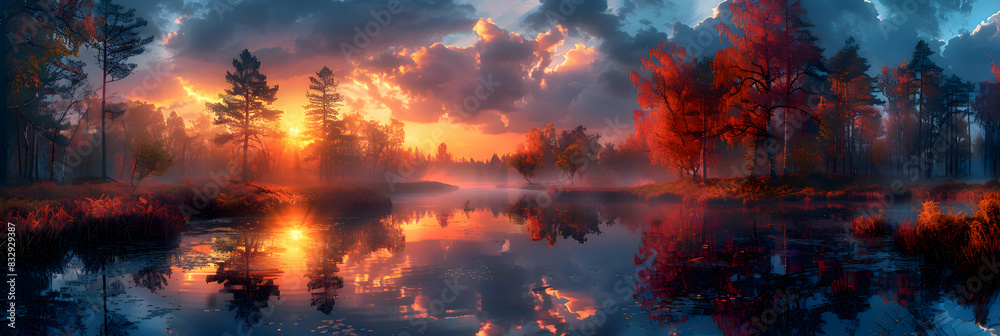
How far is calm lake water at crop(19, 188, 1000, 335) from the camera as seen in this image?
21.9 ft

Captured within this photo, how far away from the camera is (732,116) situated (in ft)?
131

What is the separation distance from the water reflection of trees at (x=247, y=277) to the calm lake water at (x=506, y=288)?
0.17 ft

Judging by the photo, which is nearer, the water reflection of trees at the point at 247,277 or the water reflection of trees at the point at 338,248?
the water reflection of trees at the point at 247,277

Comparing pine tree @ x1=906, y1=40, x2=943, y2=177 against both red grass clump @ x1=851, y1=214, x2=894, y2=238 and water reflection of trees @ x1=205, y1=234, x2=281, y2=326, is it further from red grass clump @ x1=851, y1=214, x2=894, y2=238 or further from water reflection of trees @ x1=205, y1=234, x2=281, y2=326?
water reflection of trees @ x1=205, y1=234, x2=281, y2=326

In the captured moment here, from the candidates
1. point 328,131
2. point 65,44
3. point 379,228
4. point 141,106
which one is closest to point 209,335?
point 379,228

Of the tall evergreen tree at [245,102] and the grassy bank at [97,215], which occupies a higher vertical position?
the tall evergreen tree at [245,102]

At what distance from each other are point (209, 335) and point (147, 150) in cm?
4127

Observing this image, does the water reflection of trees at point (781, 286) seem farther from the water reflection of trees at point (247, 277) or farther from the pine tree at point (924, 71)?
the pine tree at point (924, 71)

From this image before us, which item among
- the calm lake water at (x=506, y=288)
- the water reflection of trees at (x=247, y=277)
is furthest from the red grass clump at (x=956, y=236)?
the water reflection of trees at (x=247, y=277)

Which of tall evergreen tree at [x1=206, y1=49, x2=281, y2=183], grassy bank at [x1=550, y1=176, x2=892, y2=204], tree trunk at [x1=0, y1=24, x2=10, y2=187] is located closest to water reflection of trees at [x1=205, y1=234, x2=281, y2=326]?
tree trunk at [x1=0, y1=24, x2=10, y2=187]

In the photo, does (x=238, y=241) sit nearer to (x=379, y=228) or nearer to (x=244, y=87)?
(x=379, y=228)

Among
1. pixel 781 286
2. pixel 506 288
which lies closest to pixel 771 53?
pixel 781 286

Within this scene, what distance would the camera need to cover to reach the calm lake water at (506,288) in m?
6.67

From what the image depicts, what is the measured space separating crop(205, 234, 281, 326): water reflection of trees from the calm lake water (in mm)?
53
